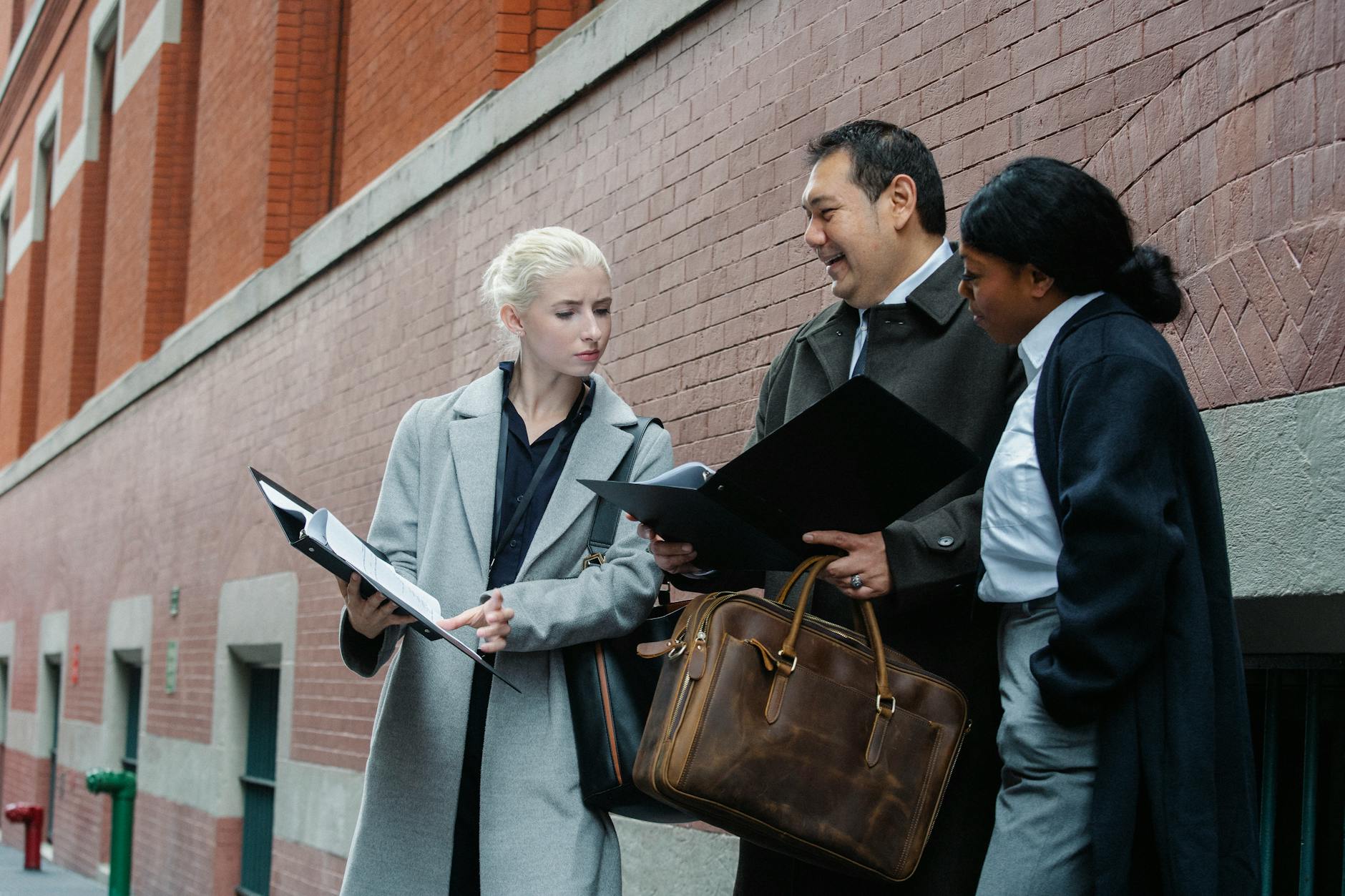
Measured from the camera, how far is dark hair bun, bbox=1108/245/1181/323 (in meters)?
2.47

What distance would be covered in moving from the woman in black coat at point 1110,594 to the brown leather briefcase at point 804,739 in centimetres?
21

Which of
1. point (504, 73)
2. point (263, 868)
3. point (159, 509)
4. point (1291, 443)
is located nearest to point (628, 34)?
point (504, 73)

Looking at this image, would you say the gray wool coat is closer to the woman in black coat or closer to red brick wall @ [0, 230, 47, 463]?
the woman in black coat

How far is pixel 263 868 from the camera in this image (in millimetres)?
9953

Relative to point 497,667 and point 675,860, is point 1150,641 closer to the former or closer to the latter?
point 497,667

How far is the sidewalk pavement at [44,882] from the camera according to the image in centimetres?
1313

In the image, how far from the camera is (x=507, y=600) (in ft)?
10.1

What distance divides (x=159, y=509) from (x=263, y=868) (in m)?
3.82

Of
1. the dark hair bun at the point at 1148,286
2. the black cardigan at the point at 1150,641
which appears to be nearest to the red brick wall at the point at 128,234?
the dark hair bun at the point at 1148,286

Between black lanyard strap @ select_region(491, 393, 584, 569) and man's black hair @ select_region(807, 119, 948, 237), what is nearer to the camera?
man's black hair @ select_region(807, 119, 948, 237)

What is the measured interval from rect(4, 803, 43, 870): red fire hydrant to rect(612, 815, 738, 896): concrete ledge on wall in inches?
395

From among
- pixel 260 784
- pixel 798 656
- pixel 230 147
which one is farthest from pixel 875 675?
pixel 230 147

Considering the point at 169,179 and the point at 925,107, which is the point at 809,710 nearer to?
the point at 925,107

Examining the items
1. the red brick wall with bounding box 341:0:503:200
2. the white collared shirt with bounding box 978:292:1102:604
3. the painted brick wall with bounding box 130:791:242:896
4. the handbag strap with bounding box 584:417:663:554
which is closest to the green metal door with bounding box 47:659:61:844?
the painted brick wall with bounding box 130:791:242:896
